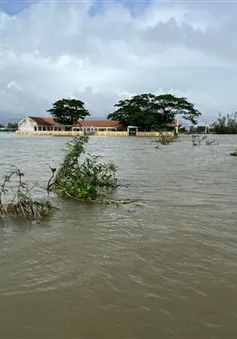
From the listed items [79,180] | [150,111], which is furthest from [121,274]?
[150,111]

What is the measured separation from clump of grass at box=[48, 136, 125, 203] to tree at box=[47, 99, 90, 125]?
78999mm

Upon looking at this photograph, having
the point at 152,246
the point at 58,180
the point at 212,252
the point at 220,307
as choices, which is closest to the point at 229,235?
the point at 212,252

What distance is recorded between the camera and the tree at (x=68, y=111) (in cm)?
8881

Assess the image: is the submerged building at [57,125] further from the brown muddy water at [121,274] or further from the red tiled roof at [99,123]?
the brown muddy water at [121,274]

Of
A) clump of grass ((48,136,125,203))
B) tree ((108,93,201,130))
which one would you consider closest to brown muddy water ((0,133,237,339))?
clump of grass ((48,136,125,203))

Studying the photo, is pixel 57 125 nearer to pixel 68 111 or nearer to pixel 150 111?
pixel 68 111

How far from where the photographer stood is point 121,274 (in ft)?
16.2

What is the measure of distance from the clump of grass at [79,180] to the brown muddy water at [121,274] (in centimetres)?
101

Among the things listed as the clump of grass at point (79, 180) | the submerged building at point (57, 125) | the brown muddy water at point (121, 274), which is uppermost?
the submerged building at point (57, 125)

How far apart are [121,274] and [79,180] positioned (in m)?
5.35

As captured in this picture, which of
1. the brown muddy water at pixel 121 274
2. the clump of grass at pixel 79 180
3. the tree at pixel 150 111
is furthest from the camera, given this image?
the tree at pixel 150 111

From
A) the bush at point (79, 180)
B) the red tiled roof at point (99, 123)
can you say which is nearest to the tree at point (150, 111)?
the red tiled roof at point (99, 123)

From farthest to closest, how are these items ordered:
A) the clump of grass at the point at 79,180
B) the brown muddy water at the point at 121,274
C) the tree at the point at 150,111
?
the tree at the point at 150,111 < the clump of grass at the point at 79,180 < the brown muddy water at the point at 121,274

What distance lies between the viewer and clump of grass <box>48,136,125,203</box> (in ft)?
31.9
